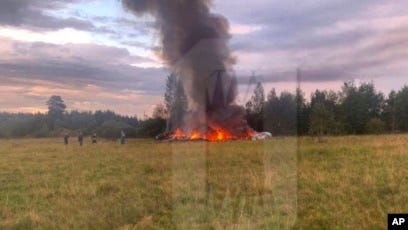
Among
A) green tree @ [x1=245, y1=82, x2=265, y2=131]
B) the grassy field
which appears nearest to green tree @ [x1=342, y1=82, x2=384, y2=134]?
green tree @ [x1=245, y1=82, x2=265, y2=131]

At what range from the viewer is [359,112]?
72750mm

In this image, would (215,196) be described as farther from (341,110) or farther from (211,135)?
(341,110)

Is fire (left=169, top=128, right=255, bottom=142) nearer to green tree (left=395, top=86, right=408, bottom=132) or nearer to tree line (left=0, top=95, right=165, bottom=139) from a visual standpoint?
tree line (left=0, top=95, right=165, bottom=139)

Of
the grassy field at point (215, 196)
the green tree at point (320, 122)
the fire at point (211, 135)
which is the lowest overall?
the grassy field at point (215, 196)

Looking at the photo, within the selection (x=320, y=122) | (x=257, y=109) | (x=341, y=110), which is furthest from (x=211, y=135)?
(x=341, y=110)

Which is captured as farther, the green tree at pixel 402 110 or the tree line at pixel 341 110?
the green tree at pixel 402 110

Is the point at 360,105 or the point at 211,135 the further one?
the point at 360,105

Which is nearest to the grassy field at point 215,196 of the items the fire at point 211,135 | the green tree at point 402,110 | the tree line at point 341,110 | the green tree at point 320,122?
the green tree at point 320,122

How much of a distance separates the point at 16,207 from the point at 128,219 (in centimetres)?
328

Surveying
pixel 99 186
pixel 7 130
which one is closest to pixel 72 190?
pixel 99 186

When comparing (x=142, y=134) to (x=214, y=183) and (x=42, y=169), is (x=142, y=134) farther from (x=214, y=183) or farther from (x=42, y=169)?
(x=214, y=183)

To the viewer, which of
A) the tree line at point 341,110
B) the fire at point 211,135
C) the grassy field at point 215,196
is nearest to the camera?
the grassy field at point 215,196

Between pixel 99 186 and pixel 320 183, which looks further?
pixel 99 186

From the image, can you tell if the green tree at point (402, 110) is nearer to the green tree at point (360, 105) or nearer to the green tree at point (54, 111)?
the green tree at point (360, 105)
